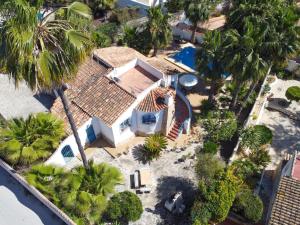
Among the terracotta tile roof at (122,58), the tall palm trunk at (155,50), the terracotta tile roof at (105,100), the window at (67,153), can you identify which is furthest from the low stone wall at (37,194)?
the tall palm trunk at (155,50)

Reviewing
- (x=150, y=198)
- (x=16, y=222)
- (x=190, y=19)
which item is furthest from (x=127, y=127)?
(x=190, y=19)

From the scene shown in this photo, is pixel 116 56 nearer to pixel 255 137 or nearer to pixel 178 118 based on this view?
pixel 178 118

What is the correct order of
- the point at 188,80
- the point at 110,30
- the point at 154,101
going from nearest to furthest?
1. the point at 154,101
2. the point at 188,80
3. the point at 110,30

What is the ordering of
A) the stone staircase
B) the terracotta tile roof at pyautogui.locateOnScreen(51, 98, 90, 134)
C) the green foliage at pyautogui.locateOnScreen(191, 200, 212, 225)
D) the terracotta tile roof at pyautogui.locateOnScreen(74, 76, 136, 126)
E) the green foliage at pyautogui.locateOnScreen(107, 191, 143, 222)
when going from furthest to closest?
the stone staircase
the terracotta tile roof at pyautogui.locateOnScreen(74, 76, 136, 126)
the terracotta tile roof at pyautogui.locateOnScreen(51, 98, 90, 134)
the green foliage at pyautogui.locateOnScreen(107, 191, 143, 222)
the green foliage at pyautogui.locateOnScreen(191, 200, 212, 225)

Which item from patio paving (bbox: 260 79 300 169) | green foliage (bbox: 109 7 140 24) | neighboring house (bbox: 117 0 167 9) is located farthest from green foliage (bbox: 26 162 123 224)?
neighboring house (bbox: 117 0 167 9)

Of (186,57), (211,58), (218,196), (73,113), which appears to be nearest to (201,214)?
(218,196)

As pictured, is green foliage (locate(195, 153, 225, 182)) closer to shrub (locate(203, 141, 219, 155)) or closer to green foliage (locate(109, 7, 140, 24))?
shrub (locate(203, 141, 219, 155))

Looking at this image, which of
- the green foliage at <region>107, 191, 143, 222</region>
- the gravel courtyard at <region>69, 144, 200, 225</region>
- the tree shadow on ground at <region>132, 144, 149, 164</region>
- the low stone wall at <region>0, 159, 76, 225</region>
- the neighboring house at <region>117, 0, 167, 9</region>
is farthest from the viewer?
the neighboring house at <region>117, 0, 167, 9</region>

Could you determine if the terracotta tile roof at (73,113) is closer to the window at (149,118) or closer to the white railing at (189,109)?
the window at (149,118)

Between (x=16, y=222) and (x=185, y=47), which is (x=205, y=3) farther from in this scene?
(x=16, y=222)
